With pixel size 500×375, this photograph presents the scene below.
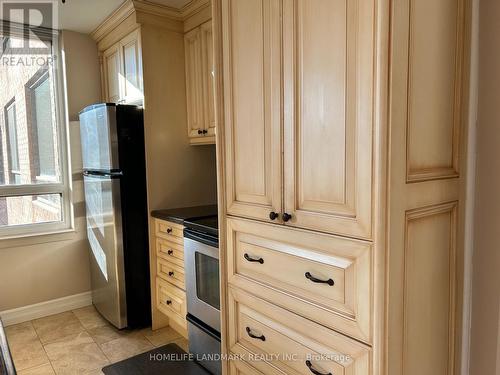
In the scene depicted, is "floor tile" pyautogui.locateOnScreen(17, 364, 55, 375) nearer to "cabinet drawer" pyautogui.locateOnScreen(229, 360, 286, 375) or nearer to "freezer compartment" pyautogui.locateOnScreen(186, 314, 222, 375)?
"freezer compartment" pyautogui.locateOnScreen(186, 314, 222, 375)

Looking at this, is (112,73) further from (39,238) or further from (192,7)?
(39,238)

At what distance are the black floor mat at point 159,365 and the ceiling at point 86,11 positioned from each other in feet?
7.86

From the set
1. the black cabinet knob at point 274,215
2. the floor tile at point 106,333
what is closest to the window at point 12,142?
the floor tile at point 106,333

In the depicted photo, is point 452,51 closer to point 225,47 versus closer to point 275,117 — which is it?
point 275,117

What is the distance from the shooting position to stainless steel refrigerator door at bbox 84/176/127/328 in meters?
2.61

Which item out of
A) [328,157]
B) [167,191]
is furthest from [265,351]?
[167,191]

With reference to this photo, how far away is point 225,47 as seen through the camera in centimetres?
139

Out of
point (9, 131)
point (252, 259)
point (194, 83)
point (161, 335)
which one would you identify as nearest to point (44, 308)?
point (161, 335)

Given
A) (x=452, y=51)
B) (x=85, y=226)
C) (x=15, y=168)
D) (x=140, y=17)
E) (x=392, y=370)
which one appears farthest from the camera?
(x=85, y=226)

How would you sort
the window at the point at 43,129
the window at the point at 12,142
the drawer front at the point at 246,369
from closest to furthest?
1. the drawer front at the point at 246,369
2. the window at the point at 12,142
3. the window at the point at 43,129

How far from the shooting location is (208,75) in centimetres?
252

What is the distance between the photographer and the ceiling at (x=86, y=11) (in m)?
2.52

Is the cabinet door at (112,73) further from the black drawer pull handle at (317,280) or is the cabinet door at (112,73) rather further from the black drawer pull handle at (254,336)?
the black drawer pull handle at (317,280)

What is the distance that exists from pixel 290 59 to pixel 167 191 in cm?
185
